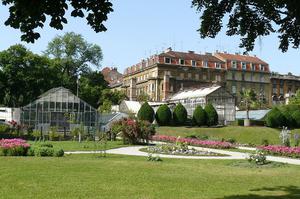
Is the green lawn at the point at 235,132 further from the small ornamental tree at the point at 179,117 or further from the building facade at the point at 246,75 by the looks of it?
the building facade at the point at 246,75

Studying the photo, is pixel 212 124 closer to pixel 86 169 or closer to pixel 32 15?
pixel 86 169

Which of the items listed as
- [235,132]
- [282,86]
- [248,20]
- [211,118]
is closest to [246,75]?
[282,86]

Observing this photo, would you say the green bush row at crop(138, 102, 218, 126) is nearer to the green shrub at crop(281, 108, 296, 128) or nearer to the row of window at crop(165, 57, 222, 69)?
the green shrub at crop(281, 108, 296, 128)

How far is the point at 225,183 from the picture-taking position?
12.1 meters

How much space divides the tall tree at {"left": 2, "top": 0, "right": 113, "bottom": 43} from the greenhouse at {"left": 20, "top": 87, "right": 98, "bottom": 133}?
36.1 meters

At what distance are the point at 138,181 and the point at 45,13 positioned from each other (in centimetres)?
713

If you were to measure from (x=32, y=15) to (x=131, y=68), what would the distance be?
96679mm

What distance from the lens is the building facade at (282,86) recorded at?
98.2 metres

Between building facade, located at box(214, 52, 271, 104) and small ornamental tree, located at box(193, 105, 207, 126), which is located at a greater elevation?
building facade, located at box(214, 52, 271, 104)

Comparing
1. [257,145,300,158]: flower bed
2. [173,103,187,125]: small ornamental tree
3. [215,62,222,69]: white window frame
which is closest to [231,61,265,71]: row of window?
[215,62,222,69]: white window frame

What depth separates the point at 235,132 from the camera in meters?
46.3

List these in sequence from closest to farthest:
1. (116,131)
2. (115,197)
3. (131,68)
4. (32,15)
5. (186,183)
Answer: (32,15), (115,197), (186,183), (116,131), (131,68)

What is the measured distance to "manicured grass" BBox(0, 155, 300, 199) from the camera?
10.0m

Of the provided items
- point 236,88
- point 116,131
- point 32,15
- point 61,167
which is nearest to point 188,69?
point 236,88
